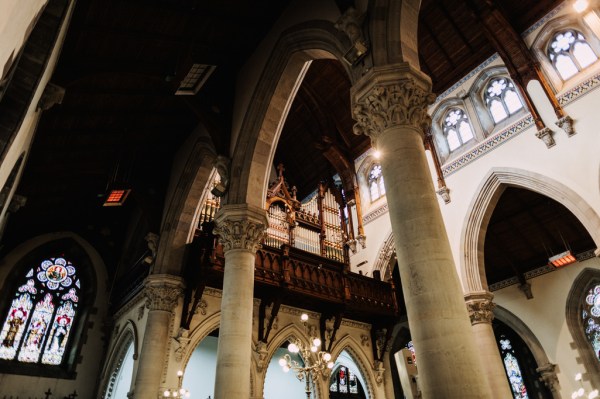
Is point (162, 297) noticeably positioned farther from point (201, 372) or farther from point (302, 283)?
point (302, 283)

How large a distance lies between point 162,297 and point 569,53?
492 inches

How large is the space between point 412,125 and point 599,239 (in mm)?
6980

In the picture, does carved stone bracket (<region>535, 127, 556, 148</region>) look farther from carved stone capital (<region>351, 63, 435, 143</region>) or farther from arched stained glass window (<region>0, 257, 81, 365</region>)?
arched stained glass window (<region>0, 257, 81, 365</region>)

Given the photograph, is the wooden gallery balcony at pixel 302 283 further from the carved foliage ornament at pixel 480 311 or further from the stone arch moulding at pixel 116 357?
the stone arch moulding at pixel 116 357

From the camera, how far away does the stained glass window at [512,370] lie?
597 inches

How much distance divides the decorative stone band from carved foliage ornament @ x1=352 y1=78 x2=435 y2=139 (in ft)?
10.9

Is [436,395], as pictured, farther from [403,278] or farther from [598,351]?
[598,351]

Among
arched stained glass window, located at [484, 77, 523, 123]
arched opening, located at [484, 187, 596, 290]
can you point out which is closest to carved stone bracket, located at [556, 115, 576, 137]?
arched stained glass window, located at [484, 77, 523, 123]

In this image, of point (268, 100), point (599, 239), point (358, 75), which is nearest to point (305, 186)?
point (268, 100)

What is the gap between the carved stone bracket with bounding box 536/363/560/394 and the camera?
43.5 feet

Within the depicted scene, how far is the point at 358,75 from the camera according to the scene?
17.6 ft

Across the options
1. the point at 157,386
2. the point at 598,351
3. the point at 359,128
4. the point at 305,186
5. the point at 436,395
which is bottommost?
the point at 436,395

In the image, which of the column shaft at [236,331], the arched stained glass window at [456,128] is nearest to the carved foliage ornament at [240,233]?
the column shaft at [236,331]

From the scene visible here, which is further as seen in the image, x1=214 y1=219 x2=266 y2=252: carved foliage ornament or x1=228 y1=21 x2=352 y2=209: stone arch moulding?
x1=228 y1=21 x2=352 y2=209: stone arch moulding
